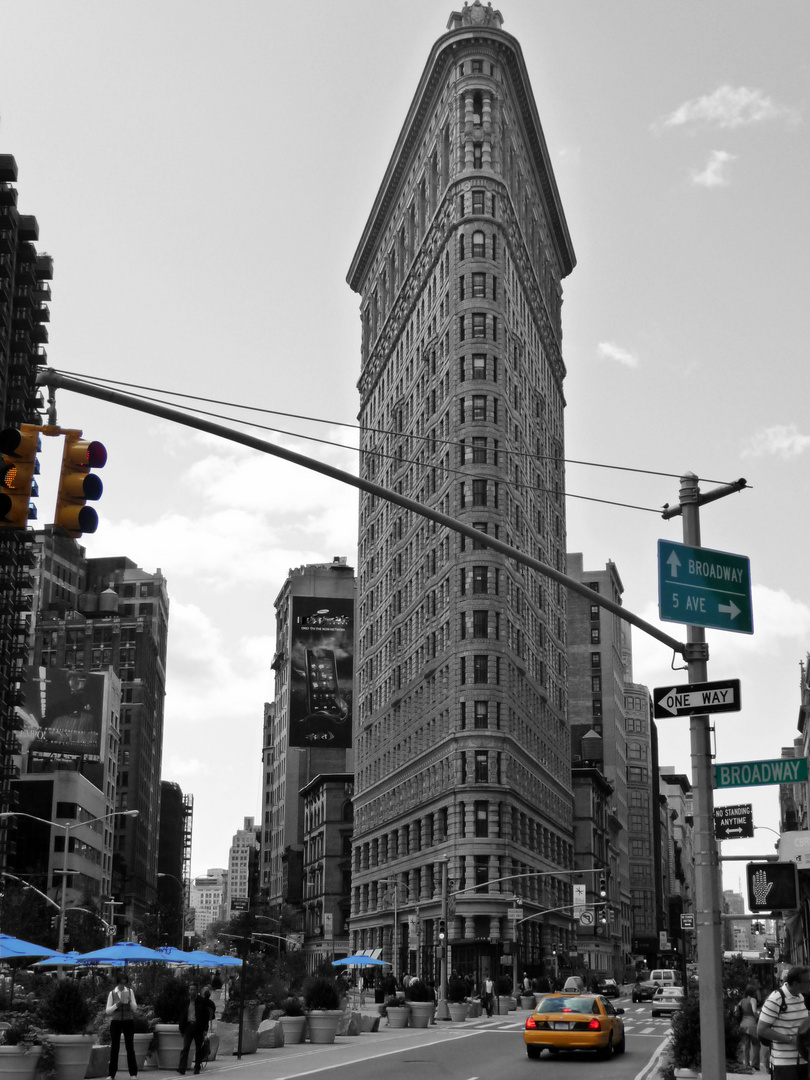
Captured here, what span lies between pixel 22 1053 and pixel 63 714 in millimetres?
122023

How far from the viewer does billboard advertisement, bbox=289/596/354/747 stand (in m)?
132

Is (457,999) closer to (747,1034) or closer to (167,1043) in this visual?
(167,1043)

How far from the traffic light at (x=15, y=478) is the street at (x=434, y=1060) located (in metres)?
16.9

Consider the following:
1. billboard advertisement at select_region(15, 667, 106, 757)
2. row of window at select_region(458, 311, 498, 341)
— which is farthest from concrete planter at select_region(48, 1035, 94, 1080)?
billboard advertisement at select_region(15, 667, 106, 757)

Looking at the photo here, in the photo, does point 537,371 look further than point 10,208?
Yes

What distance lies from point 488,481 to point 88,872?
6984cm

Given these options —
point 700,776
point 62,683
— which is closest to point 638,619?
point 700,776

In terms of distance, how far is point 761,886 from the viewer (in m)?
13.9

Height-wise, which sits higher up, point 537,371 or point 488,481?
point 537,371

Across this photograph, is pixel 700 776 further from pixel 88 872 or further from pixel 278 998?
pixel 88 872

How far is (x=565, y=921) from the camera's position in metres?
115

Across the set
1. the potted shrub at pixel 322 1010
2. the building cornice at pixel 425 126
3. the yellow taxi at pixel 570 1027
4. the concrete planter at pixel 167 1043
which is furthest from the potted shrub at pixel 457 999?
the building cornice at pixel 425 126

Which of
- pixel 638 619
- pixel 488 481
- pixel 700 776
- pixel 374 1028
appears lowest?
pixel 374 1028

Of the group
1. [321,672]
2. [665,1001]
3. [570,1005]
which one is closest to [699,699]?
[570,1005]
